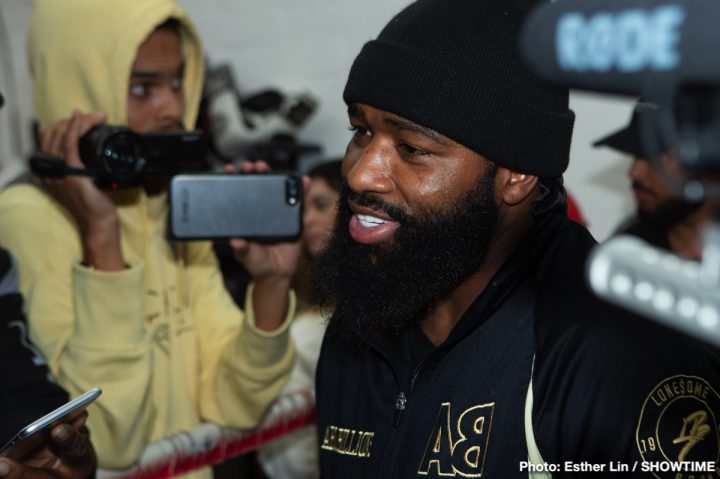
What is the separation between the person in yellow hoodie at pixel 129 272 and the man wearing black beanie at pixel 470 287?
398 mm

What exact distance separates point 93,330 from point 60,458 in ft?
1.01

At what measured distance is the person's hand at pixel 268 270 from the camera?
1599mm

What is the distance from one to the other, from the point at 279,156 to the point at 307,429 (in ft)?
3.95

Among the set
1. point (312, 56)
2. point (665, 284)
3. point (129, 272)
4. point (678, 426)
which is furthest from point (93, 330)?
point (312, 56)

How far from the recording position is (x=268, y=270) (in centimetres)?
162

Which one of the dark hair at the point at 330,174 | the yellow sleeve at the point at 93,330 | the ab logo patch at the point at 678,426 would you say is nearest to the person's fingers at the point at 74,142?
the yellow sleeve at the point at 93,330

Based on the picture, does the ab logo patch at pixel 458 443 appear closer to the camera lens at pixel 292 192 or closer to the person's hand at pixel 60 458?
the person's hand at pixel 60 458

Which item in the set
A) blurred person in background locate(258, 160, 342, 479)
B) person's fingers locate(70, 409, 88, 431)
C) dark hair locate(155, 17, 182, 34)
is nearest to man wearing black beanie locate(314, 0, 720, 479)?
person's fingers locate(70, 409, 88, 431)

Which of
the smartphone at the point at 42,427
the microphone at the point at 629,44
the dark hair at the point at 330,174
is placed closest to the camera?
the microphone at the point at 629,44

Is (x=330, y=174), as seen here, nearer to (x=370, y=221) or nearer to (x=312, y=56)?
(x=312, y=56)

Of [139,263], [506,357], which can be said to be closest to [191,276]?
[139,263]

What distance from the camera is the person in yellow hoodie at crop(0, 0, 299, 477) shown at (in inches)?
58.1

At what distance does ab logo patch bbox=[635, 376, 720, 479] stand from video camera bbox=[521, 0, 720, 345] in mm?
577

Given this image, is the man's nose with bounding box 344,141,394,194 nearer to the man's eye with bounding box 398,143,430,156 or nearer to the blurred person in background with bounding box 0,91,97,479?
the man's eye with bounding box 398,143,430,156
